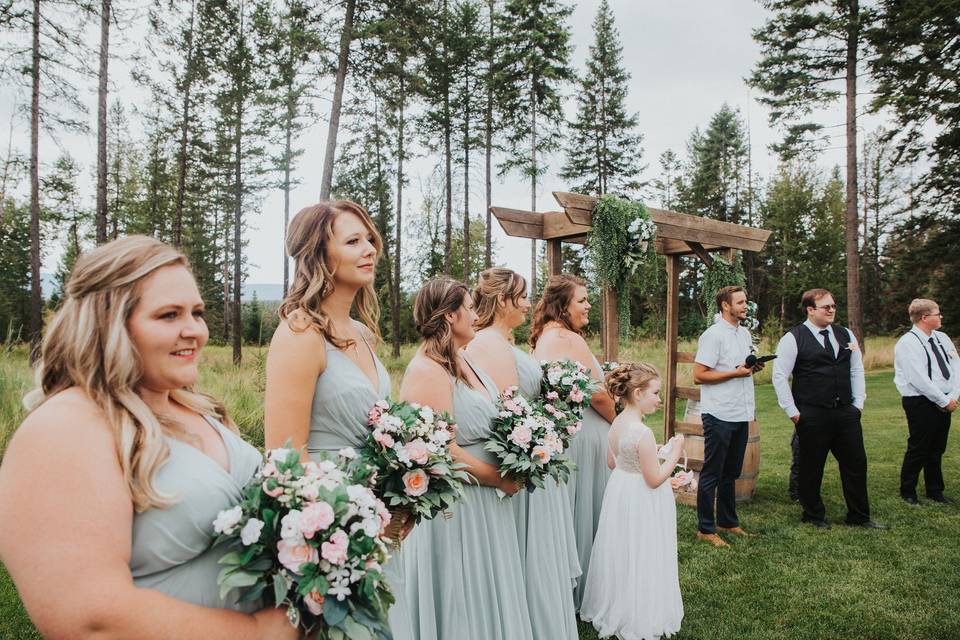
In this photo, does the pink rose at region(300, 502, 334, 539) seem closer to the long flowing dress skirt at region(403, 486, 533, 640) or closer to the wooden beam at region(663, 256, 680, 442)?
the long flowing dress skirt at region(403, 486, 533, 640)

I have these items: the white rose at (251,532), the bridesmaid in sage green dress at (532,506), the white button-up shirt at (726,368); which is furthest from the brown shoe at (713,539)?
the white rose at (251,532)

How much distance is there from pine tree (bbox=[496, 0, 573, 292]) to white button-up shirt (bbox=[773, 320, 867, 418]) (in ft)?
47.6

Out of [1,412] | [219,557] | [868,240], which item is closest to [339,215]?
[219,557]

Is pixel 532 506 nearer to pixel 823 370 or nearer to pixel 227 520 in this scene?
pixel 227 520

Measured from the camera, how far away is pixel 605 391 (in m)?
4.61

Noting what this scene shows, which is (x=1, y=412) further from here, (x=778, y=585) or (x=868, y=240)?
(x=868, y=240)

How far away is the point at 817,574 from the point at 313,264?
16.0ft

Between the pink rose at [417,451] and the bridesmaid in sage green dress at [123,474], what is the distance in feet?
2.61

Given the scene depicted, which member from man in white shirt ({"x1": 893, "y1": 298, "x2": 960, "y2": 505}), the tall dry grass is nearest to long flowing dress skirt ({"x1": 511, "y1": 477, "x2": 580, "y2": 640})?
the tall dry grass

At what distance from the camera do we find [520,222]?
6.37 m

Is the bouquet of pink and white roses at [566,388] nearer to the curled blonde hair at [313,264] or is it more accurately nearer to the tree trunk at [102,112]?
the curled blonde hair at [313,264]

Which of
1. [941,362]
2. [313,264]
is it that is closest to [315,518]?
[313,264]

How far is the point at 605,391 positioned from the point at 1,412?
6654mm

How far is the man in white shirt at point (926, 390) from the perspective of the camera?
6746 mm
